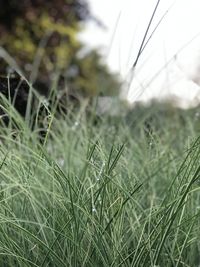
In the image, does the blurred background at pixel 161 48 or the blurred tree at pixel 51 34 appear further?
the blurred tree at pixel 51 34

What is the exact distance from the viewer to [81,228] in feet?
5.68

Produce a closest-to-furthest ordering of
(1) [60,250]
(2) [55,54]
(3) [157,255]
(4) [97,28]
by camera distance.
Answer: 1. (3) [157,255]
2. (1) [60,250]
3. (2) [55,54]
4. (4) [97,28]

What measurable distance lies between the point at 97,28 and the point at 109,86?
10.6 ft

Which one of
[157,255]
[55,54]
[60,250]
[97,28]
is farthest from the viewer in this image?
[97,28]

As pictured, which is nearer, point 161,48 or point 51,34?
point 161,48

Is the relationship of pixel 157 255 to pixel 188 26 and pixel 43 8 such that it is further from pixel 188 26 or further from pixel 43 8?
pixel 43 8

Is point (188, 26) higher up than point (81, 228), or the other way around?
point (188, 26)

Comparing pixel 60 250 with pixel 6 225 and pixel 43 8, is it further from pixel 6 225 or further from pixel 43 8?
pixel 43 8

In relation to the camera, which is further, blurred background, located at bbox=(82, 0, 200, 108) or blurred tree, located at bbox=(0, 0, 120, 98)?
blurred tree, located at bbox=(0, 0, 120, 98)

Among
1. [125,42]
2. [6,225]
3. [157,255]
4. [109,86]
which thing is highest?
[125,42]

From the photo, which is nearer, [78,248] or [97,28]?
[78,248]

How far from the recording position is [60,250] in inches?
67.9

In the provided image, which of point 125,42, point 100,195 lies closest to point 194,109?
point 125,42

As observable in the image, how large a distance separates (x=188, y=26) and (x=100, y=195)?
135 cm
